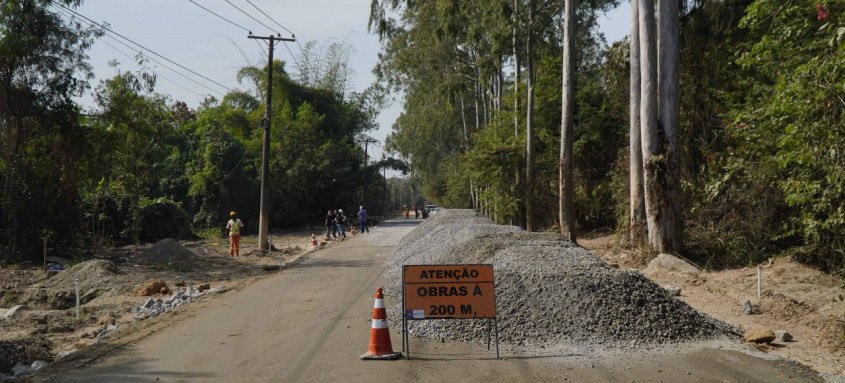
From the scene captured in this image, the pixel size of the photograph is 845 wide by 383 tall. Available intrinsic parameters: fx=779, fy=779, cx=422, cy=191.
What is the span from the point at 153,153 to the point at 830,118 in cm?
3115

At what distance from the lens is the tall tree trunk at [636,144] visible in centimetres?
1922

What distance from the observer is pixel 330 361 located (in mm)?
9289

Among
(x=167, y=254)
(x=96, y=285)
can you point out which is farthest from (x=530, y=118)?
(x=96, y=285)

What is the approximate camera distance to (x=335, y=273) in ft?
67.5

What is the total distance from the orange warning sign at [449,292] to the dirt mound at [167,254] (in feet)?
56.0

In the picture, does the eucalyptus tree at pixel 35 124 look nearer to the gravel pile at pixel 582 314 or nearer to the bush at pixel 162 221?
the bush at pixel 162 221

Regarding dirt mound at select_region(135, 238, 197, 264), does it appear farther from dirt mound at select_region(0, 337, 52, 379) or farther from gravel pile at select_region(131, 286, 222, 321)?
dirt mound at select_region(0, 337, 52, 379)

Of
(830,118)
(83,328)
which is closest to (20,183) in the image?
(83,328)

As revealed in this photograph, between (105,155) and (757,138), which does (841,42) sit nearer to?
(757,138)

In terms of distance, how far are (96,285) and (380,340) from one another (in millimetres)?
11723

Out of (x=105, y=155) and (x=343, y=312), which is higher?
(x=105, y=155)

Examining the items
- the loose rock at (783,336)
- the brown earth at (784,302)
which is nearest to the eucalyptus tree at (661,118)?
the brown earth at (784,302)

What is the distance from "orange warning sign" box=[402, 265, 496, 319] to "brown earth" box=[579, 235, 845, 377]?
11.9 feet

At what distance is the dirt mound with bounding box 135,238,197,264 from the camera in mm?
25031
